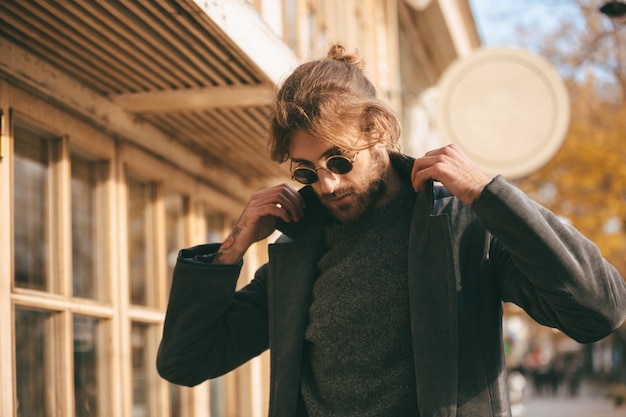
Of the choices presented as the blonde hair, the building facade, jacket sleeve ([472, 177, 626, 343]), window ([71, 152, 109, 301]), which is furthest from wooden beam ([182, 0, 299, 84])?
jacket sleeve ([472, 177, 626, 343])

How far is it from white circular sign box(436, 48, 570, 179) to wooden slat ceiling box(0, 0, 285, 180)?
15.1 ft

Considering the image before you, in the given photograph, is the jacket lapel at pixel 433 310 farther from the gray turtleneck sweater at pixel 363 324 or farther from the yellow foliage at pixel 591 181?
the yellow foliage at pixel 591 181

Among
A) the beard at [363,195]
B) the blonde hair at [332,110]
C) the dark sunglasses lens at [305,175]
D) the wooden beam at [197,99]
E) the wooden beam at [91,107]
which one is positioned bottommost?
the beard at [363,195]

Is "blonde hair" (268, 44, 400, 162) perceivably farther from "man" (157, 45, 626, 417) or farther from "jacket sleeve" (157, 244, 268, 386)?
"jacket sleeve" (157, 244, 268, 386)

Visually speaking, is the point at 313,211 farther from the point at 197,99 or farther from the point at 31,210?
the point at 197,99

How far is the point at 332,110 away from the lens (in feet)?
9.36

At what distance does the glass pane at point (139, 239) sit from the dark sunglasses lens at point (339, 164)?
8.40 ft

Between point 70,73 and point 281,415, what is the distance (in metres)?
1.95

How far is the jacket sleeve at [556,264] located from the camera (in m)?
2.45

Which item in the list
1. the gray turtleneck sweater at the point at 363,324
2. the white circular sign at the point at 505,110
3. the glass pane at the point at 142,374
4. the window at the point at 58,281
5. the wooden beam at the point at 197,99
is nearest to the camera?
the gray turtleneck sweater at the point at 363,324

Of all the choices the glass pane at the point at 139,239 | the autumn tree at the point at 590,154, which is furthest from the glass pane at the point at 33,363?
the autumn tree at the point at 590,154

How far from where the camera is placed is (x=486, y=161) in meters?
9.73

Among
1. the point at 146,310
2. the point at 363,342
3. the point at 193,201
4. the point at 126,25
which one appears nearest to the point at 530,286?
the point at 363,342

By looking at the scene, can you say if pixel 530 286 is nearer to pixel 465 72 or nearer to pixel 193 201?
pixel 193 201
